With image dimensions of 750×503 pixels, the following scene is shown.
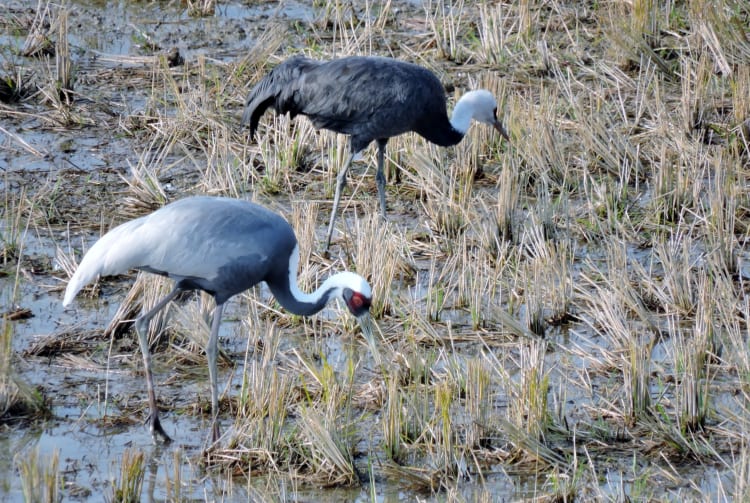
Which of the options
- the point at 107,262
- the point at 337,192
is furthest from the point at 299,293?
the point at 337,192

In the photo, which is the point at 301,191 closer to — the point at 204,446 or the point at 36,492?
the point at 204,446

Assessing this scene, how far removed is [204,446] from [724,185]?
3709 mm

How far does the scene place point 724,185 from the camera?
7691mm

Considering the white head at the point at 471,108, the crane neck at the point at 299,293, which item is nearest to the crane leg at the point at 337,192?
the white head at the point at 471,108

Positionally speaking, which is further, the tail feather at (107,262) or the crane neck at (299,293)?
the crane neck at (299,293)

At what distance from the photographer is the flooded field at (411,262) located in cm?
542

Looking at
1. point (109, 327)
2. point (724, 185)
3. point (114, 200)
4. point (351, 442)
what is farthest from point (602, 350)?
point (114, 200)

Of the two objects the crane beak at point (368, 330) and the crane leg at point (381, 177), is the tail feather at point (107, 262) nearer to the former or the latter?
the crane beak at point (368, 330)

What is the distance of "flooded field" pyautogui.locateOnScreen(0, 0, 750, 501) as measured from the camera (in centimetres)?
542

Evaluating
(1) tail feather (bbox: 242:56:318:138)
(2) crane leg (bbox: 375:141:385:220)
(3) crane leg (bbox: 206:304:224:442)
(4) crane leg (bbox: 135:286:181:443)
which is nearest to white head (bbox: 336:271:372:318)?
(3) crane leg (bbox: 206:304:224:442)

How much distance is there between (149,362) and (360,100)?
2.55 meters

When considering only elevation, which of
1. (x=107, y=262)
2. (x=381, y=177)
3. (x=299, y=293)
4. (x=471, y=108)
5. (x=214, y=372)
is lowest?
(x=214, y=372)

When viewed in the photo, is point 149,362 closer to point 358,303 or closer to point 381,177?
point 358,303

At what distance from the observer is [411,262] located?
745cm
